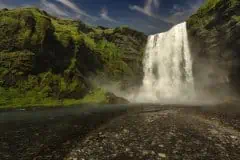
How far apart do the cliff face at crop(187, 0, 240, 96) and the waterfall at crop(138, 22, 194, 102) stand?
3.42 metres

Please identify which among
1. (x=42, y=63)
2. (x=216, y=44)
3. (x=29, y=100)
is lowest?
(x=29, y=100)

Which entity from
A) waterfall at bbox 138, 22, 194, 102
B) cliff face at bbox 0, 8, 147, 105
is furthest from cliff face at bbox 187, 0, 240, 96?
cliff face at bbox 0, 8, 147, 105

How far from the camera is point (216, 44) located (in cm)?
6253

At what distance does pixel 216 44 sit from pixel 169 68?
20.5 meters

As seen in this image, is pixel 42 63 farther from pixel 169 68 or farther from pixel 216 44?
pixel 216 44

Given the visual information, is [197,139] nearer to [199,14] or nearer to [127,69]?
[199,14]

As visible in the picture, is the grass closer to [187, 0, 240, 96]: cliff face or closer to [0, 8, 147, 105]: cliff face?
[0, 8, 147, 105]: cliff face

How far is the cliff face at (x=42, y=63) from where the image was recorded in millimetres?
57250

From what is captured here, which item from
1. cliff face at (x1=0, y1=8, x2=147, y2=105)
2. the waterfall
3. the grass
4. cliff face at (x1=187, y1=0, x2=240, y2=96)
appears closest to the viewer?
the grass

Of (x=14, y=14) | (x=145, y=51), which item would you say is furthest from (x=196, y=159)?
(x=145, y=51)

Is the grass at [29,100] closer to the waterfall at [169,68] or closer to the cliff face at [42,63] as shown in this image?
the cliff face at [42,63]

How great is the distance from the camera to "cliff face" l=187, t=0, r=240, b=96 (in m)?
56.8

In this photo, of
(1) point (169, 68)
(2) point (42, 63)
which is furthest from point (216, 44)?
(2) point (42, 63)

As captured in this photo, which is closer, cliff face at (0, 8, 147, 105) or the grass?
the grass
